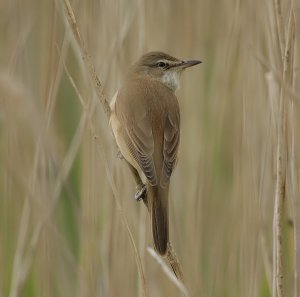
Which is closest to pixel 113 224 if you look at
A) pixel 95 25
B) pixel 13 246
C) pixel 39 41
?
pixel 13 246

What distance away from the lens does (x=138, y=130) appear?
3.29m

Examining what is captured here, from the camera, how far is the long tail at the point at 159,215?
2.69 metres

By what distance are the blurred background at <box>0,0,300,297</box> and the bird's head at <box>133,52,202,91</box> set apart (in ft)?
0.22

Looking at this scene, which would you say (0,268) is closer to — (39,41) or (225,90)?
(225,90)

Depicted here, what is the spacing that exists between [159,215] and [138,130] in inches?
23.7

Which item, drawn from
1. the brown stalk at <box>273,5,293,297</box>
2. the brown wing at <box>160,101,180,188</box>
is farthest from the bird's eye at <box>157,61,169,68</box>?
the brown stalk at <box>273,5,293,297</box>

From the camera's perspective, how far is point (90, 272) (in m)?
2.76

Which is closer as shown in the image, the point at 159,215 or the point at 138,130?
the point at 159,215

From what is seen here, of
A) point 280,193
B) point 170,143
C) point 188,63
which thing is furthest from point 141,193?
point 280,193

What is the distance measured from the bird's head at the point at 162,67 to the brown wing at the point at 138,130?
0.21 metres

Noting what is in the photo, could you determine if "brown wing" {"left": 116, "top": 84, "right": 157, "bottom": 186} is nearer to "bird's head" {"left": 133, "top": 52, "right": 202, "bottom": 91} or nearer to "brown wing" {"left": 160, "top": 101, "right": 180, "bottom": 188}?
"brown wing" {"left": 160, "top": 101, "right": 180, "bottom": 188}

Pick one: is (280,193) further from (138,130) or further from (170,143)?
(138,130)

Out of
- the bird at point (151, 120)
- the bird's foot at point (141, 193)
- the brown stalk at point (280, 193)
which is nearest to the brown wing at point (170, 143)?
the bird at point (151, 120)

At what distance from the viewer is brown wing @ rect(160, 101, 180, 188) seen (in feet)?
9.93
